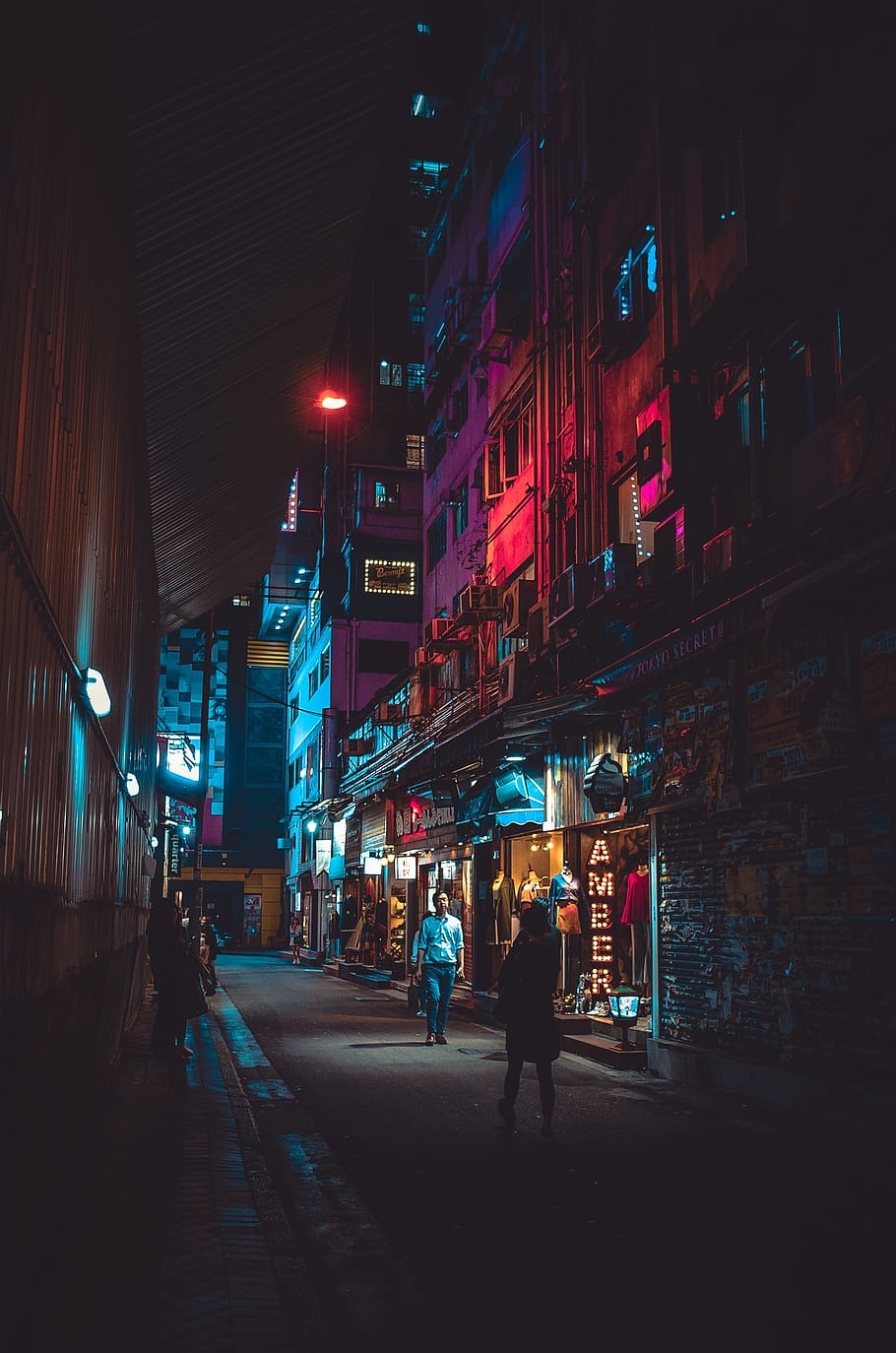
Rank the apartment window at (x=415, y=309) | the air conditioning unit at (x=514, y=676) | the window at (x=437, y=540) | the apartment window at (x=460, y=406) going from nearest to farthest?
the air conditioning unit at (x=514, y=676)
the apartment window at (x=460, y=406)
the window at (x=437, y=540)
the apartment window at (x=415, y=309)

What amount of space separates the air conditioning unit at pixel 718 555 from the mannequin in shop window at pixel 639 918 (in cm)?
481

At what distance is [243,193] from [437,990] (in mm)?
12400

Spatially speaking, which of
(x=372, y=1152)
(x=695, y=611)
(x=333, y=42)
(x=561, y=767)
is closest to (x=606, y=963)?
(x=561, y=767)

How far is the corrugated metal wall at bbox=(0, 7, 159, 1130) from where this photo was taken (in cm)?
443

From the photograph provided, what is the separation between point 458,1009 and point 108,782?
52.3 ft

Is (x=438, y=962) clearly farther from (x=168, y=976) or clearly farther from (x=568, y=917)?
(x=168, y=976)

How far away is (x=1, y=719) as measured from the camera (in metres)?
4.42

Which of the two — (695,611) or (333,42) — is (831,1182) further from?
(333,42)

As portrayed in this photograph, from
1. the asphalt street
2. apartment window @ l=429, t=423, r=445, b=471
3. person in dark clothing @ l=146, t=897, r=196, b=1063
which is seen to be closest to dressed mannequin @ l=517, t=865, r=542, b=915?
the asphalt street

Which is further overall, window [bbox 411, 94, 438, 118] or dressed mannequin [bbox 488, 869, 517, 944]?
window [bbox 411, 94, 438, 118]

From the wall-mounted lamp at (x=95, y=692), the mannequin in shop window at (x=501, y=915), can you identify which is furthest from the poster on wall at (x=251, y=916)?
the wall-mounted lamp at (x=95, y=692)

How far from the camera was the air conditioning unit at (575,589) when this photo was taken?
18.3 meters

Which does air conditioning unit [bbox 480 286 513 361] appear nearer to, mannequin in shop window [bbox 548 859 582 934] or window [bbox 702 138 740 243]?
window [bbox 702 138 740 243]

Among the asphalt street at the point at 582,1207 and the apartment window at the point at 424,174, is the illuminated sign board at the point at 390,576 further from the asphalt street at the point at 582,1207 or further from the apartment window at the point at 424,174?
the asphalt street at the point at 582,1207
